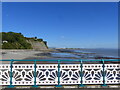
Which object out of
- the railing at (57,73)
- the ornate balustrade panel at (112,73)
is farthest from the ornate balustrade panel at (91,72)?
the ornate balustrade panel at (112,73)

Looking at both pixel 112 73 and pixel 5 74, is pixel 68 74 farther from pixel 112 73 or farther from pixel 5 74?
pixel 5 74

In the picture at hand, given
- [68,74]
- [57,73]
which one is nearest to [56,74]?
[57,73]

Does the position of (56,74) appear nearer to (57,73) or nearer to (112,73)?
(57,73)

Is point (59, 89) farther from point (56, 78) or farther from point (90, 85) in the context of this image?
point (90, 85)

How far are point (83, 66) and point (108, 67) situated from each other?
0.98m

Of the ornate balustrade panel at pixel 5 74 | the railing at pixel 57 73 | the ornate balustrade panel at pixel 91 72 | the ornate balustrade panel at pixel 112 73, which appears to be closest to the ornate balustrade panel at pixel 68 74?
the railing at pixel 57 73

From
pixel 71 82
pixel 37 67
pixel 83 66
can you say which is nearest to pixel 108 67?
pixel 83 66

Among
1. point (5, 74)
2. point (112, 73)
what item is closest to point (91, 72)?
point (112, 73)

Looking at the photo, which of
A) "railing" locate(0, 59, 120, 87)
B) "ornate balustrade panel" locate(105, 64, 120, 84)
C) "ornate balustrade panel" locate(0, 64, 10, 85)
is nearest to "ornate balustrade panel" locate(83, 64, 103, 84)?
"railing" locate(0, 59, 120, 87)

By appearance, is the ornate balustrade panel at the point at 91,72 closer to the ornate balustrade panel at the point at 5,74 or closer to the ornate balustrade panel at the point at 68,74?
the ornate balustrade panel at the point at 68,74

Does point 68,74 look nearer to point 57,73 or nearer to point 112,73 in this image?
point 57,73

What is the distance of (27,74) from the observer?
4594mm

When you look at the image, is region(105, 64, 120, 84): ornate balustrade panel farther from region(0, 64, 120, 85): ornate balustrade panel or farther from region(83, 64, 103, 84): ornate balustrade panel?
region(83, 64, 103, 84): ornate balustrade panel

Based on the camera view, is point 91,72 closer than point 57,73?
Yes
